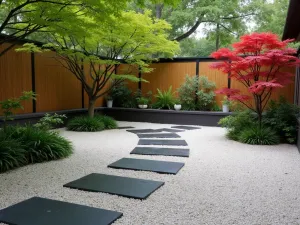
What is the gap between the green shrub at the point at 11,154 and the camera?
3.73m

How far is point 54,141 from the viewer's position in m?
4.57

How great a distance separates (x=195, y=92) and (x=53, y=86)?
15.1ft

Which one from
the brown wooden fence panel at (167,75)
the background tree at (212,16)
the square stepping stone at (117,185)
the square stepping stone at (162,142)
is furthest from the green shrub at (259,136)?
the background tree at (212,16)

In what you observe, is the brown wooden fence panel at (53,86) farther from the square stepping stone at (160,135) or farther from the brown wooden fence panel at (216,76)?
the brown wooden fence panel at (216,76)

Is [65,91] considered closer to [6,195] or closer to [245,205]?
[6,195]

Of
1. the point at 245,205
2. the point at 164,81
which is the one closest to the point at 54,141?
the point at 245,205

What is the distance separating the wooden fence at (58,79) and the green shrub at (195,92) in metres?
0.35

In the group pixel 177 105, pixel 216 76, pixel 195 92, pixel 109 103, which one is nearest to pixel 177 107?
pixel 177 105

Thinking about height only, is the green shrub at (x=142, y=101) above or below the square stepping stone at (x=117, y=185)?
above

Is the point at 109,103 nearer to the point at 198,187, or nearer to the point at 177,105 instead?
the point at 177,105

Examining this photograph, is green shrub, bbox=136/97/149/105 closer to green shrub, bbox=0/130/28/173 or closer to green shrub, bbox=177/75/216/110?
green shrub, bbox=177/75/216/110

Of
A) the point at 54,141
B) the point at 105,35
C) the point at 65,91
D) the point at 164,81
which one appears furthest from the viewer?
the point at 164,81

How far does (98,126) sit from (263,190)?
5.20 m

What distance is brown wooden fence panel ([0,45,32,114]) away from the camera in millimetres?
6453
